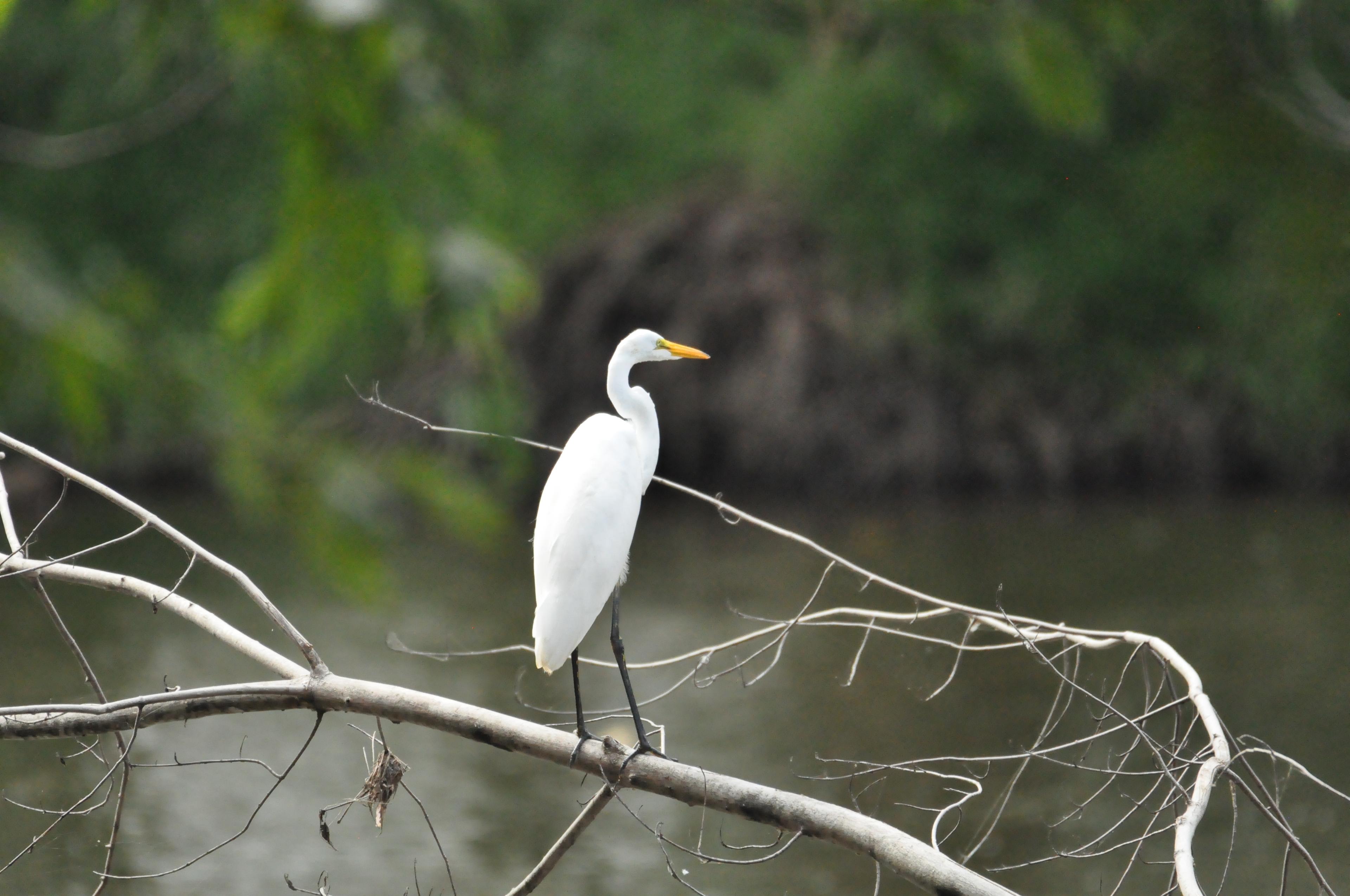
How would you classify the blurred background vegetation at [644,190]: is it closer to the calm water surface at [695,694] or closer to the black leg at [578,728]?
the black leg at [578,728]

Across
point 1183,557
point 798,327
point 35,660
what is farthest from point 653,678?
point 798,327

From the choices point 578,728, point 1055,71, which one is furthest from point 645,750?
point 1055,71

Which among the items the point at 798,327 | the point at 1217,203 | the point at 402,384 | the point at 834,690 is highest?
the point at 1217,203

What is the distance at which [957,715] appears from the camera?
504cm

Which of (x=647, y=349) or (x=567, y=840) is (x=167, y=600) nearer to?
(x=567, y=840)

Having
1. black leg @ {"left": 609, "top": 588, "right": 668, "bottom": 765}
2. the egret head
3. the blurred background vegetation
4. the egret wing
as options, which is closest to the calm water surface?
the egret wing

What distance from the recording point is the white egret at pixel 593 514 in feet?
6.68

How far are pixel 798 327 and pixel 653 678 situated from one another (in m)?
5.13

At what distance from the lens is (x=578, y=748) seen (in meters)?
1.78

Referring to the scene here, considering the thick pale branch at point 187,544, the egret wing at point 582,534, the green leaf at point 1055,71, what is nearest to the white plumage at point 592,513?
the egret wing at point 582,534

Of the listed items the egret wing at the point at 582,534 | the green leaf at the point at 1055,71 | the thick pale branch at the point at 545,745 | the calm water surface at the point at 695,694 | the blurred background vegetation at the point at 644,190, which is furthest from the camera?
the calm water surface at the point at 695,694

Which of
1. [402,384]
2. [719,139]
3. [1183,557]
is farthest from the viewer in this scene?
[719,139]

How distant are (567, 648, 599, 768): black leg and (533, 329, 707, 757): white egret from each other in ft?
0.04

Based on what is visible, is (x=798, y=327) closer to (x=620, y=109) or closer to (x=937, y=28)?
(x=620, y=109)
